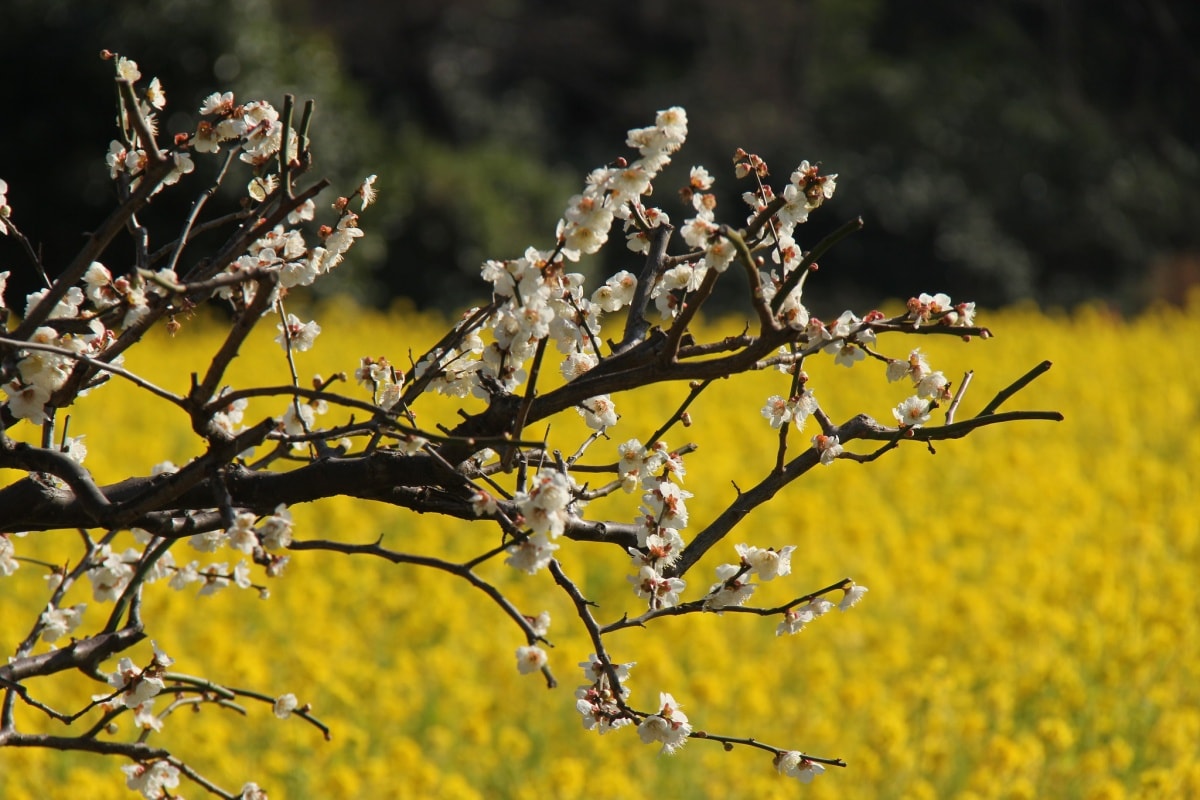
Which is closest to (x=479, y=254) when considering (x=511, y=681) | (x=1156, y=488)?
(x=1156, y=488)

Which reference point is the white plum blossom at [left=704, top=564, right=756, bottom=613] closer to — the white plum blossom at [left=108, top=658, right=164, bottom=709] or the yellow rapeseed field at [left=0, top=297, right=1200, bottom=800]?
Answer: the white plum blossom at [left=108, top=658, right=164, bottom=709]

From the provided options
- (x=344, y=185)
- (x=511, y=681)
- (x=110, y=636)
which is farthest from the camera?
(x=344, y=185)

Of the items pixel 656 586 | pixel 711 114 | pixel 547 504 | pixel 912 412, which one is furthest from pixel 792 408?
pixel 711 114

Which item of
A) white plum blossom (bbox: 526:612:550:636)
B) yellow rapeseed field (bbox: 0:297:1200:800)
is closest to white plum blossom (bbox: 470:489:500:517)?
white plum blossom (bbox: 526:612:550:636)

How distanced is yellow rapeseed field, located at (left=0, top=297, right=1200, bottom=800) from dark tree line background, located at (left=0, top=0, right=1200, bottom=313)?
580cm

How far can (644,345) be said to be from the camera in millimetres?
1694

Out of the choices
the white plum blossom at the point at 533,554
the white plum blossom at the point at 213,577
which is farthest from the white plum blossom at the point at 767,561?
the white plum blossom at the point at 213,577

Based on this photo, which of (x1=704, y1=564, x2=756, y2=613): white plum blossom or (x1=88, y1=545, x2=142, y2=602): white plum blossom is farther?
(x1=88, y1=545, x2=142, y2=602): white plum blossom

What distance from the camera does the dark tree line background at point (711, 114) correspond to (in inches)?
460

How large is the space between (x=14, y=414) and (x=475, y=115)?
1566 centimetres

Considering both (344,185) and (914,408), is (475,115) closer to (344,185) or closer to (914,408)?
(344,185)

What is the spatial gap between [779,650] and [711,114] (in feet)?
45.2

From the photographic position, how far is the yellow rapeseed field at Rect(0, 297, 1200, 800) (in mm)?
3559

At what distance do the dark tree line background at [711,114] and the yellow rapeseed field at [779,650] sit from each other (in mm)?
5798
